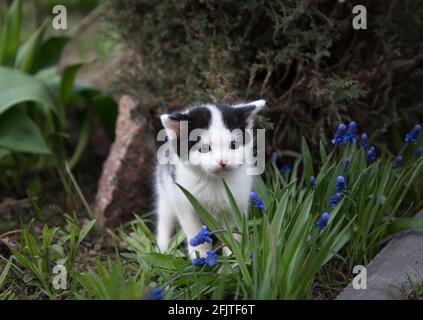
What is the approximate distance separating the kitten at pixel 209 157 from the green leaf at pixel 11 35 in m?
1.93

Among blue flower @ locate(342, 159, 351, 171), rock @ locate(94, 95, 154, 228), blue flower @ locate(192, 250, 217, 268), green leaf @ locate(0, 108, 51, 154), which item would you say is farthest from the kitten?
green leaf @ locate(0, 108, 51, 154)

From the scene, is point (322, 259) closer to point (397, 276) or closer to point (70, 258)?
point (397, 276)

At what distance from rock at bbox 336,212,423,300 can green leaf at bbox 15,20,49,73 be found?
3.04 meters

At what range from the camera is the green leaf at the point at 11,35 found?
4857 millimetres

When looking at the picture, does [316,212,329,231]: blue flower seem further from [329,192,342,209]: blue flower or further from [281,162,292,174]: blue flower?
[281,162,292,174]: blue flower

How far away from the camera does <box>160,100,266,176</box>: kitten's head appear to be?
128 inches

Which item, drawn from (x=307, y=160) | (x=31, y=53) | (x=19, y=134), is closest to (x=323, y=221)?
(x=307, y=160)

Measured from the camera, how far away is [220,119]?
11.0 ft

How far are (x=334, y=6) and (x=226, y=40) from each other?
0.75 metres

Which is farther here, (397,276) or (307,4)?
(307,4)

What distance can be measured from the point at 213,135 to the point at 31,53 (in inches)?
91.4

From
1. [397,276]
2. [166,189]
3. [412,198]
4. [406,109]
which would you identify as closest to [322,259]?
[397,276]

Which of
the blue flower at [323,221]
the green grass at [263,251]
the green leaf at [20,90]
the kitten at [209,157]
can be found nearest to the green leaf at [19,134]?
the green leaf at [20,90]

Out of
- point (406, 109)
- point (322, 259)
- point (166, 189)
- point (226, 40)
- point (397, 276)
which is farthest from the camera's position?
point (406, 109)
